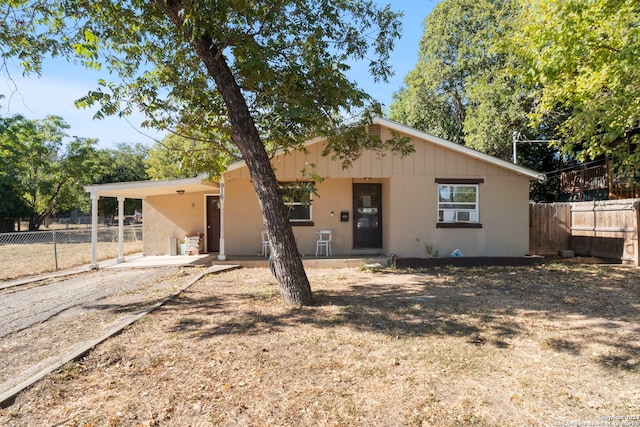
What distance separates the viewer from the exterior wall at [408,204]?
36.4 feet

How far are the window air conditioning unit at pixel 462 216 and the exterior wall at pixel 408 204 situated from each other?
32 centimetres

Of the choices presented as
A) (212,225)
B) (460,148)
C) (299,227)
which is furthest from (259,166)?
(212,225)

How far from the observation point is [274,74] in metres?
6.59

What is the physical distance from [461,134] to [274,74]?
757 inches

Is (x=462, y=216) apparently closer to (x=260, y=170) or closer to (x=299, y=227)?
(x=299, y=227)

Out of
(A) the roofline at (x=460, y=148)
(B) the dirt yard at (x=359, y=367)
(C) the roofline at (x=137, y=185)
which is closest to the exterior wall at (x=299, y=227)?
(C) the roofline at (x=137, y=185)

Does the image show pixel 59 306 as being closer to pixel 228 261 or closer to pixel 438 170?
pixel 228 261

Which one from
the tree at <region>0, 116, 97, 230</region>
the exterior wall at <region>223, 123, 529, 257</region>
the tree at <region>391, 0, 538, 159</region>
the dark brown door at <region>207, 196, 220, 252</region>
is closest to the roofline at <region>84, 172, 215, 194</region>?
the exterior wall at <region>223, 123, 529, 257</region>

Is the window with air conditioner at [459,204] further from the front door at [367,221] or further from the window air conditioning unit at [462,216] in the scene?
the front door at [367,221]

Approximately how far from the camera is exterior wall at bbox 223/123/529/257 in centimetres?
1109

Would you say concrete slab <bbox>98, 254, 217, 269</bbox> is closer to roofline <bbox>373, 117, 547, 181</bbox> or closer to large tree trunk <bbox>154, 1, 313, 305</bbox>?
large tree trunk <bbox>154, 1, 313, 305</bbox>

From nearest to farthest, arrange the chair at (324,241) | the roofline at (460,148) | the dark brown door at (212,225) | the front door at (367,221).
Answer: the roofline at (460,148) → the chair at (324,241) → the front door at (367,221) → the dark brown door at (212,225)

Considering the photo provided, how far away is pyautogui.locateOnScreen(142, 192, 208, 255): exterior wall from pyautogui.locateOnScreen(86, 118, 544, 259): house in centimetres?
172

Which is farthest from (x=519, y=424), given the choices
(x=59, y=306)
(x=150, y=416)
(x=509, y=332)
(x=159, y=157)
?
(x=159, y=157)
